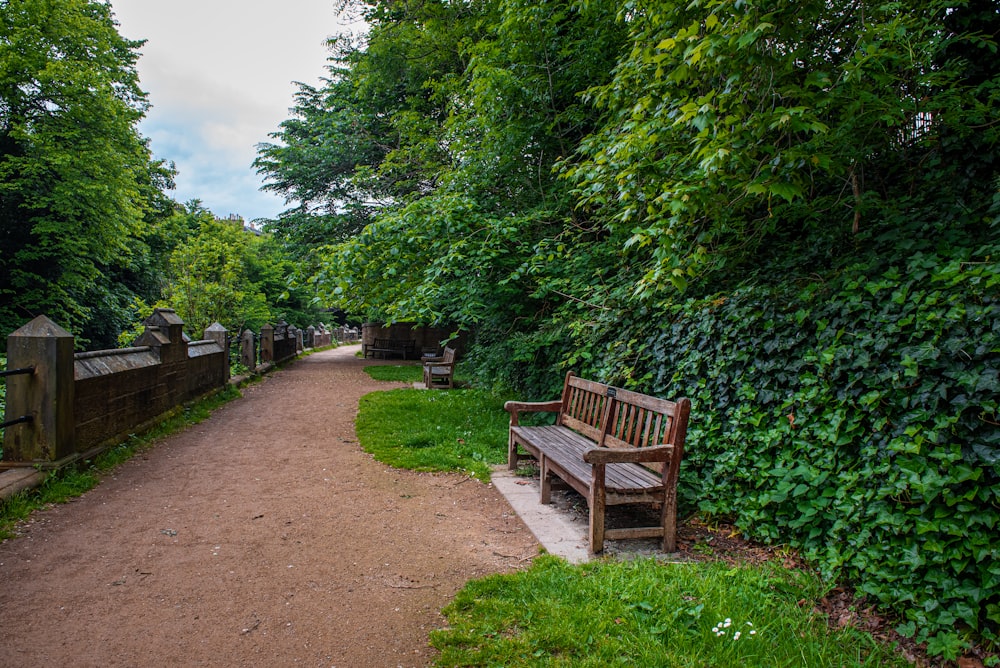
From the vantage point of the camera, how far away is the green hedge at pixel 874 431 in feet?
7.77

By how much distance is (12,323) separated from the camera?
16.5 meters

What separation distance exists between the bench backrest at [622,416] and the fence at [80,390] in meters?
4.84

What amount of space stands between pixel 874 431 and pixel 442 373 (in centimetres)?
981

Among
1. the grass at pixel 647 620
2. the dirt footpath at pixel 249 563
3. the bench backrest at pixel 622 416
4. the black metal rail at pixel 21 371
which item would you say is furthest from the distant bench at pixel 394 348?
the grass at pixel 647 620

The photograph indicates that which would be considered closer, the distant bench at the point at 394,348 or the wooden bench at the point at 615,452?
the wooden bench at the point at 615,452

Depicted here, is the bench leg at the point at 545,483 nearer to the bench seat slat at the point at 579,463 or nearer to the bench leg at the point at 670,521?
the bench seat slat at the point at 579,463

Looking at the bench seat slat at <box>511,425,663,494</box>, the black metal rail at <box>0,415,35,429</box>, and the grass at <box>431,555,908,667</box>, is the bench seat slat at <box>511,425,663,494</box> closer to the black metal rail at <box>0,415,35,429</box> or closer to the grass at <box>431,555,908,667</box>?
the grass at <box>431,555,908,667</box>

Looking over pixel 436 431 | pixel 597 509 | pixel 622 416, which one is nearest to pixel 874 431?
pixel 597 509

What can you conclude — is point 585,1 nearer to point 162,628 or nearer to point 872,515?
point 872,515

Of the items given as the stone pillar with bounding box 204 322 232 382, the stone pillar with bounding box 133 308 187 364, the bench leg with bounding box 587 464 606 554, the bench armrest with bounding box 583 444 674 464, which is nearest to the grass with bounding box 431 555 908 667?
the bench leg with bounding box 587 464 606 554

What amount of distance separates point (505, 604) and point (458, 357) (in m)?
17.6

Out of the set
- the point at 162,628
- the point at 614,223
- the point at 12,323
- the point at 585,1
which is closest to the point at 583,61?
the point at 585,1

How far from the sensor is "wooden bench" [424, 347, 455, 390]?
471 inches

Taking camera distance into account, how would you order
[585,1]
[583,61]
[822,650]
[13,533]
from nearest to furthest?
[822,650]
[13,533]
[585,1]
[583,61]
